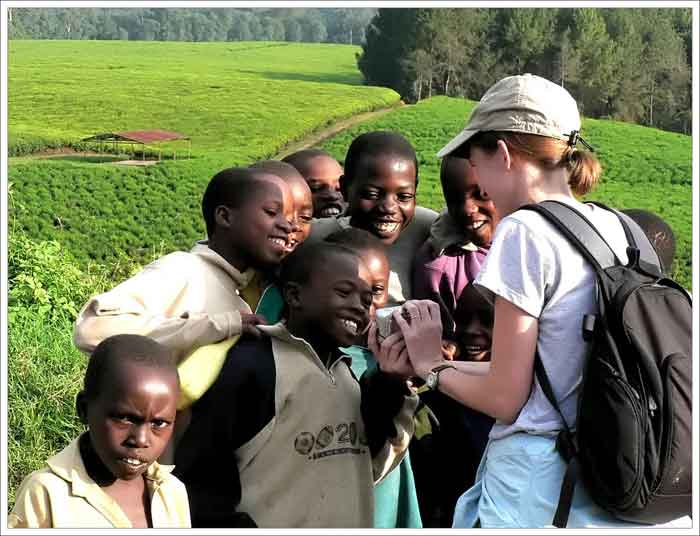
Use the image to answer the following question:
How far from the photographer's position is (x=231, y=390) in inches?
115

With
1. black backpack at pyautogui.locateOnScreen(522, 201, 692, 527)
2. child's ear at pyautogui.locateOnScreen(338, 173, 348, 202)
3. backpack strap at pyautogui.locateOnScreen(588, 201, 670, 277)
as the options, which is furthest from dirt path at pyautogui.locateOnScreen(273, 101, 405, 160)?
black backpack at pyautogui.locateOnScreen(522, 201, 692, 527)

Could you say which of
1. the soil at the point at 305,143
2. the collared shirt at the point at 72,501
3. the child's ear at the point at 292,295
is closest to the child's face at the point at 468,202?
the child's ear at the point at 292,295

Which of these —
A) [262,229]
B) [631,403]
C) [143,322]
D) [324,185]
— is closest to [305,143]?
[324,185]

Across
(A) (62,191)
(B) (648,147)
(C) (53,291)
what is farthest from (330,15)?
(C) (53,291)

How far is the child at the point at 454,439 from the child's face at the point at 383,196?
0.36 metres

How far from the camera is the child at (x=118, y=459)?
2.76m

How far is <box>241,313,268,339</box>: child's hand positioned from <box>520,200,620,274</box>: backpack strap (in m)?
A: 0.87

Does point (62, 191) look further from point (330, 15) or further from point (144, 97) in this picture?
point (330, 15)

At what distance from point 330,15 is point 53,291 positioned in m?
46.5

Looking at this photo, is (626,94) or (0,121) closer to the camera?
(0,121)

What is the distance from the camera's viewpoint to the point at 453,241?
3.83 m

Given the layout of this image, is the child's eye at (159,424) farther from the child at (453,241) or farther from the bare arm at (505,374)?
the child at (453,241)

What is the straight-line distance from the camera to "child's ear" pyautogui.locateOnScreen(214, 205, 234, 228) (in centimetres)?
340

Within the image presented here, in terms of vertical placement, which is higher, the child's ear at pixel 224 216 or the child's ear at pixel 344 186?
the child's ear at pixel 344 186
